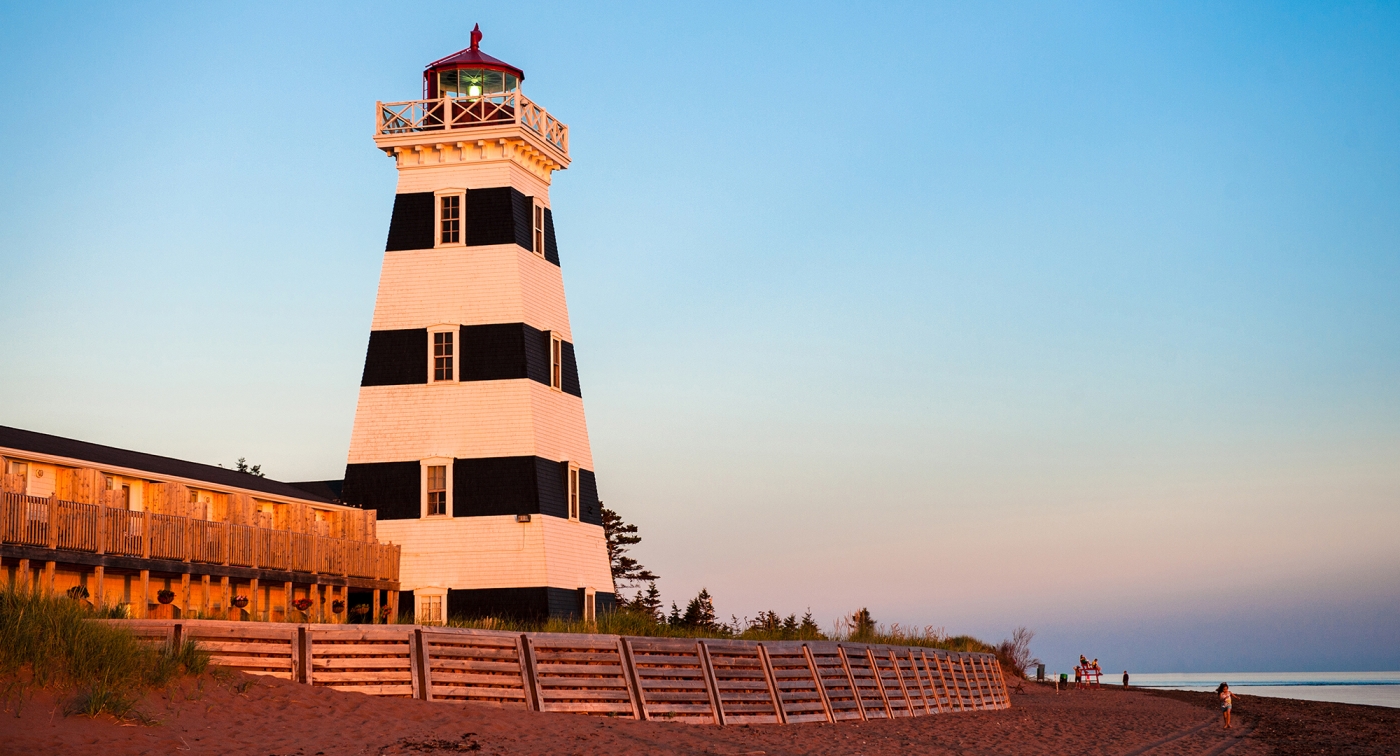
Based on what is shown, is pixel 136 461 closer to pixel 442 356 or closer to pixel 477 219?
pixel 442 356

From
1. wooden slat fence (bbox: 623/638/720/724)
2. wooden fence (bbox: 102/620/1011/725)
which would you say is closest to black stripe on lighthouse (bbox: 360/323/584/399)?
wooden fence (bbox: 102/620/1011/725)

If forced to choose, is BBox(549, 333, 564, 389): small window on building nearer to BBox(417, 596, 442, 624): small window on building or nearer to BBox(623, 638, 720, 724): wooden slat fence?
BBox(417, 596, 442, 624): small window on building

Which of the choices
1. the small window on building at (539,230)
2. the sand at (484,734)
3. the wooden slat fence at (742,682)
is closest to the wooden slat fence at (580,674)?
the sand at (484,734)

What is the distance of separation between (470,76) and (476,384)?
30.4ft

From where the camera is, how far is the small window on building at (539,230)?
36.4 metres

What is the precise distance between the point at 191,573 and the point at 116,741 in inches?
575

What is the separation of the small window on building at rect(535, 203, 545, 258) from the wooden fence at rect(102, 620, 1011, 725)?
14962 mm

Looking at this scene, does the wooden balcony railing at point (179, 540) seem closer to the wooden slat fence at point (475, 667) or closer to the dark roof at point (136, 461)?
the dark roof at point (136, 461)

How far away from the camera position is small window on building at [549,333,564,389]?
116ft

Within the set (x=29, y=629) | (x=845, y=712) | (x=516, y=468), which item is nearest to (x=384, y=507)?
(x=516, y=468)

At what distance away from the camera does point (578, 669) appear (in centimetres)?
2095

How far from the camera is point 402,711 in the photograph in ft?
58.0

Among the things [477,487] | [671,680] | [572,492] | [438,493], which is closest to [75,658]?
[671,680]

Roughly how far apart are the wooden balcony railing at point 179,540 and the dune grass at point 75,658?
777 cm
